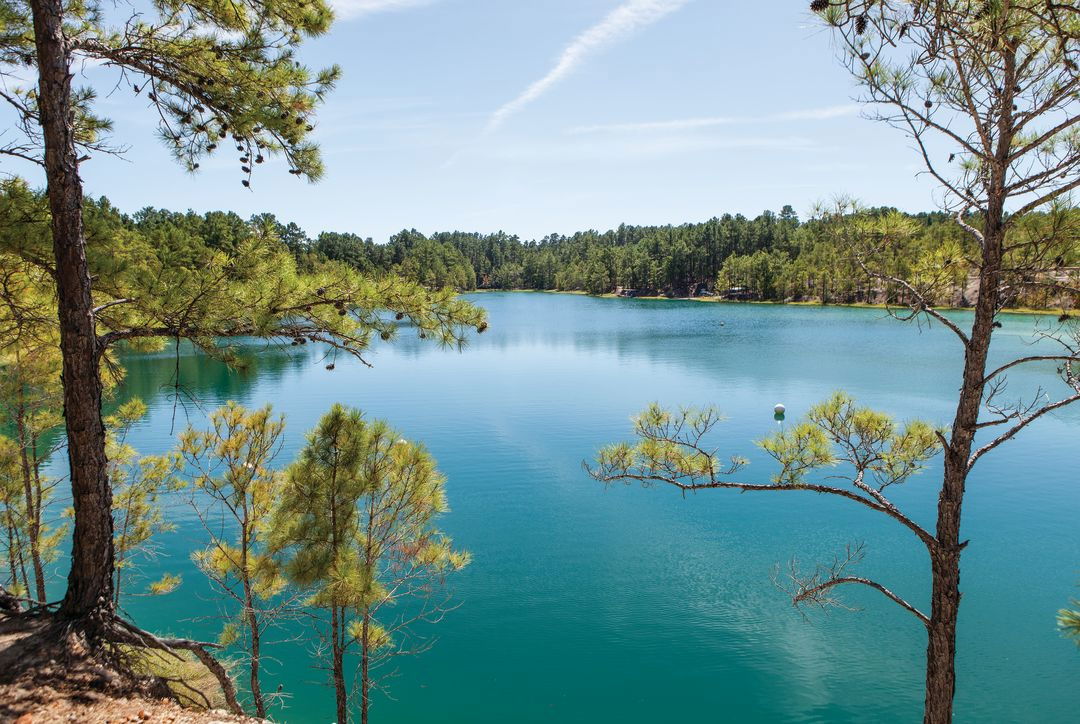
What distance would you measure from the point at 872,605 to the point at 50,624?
479 inches

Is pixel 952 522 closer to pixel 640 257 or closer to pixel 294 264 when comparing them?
pixel 294 264

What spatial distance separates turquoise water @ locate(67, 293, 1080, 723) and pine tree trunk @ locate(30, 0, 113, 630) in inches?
59.7

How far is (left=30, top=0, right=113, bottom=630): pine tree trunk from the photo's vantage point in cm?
386

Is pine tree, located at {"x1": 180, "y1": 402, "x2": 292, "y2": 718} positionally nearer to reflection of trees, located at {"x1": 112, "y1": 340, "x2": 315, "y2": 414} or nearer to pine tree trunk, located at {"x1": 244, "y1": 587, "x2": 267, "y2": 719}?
pine tree trunk, located at {"x1": 244, "y1": 587, "x2": 267, "y2": 719}

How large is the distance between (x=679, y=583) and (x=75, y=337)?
1080 cm

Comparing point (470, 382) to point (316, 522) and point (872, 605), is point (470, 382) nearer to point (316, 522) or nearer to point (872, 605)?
point (872, 605)

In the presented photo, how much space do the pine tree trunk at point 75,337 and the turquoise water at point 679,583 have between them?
4.97ft

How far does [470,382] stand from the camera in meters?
30.0

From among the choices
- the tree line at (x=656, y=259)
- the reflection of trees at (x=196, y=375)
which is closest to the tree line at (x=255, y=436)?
the reflection of trees at (x=196, y=375)

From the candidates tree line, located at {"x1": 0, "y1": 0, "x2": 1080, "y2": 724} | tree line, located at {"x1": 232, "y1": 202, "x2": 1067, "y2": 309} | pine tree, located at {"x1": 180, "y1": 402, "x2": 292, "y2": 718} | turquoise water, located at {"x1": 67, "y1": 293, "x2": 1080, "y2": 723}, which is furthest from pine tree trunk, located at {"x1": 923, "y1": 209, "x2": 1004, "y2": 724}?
tree line, located at {"x1": 232, "y1": 202, "x2": 1067, "y2": 309}

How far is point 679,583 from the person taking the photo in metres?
12.0

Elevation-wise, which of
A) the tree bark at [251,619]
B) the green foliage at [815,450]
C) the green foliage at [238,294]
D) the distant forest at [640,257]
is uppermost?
the distant forest at [640,257]

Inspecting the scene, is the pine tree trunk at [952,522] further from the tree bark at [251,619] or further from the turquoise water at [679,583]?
the tree bark at [251,619]

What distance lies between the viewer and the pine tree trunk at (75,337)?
152 inches
